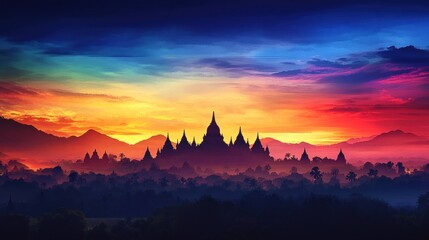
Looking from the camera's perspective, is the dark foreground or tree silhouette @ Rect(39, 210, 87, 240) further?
tree silhouette @ Rect(39, 210, 87, 240)

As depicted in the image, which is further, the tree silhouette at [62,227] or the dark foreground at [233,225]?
the tree silhouette at [62,227]

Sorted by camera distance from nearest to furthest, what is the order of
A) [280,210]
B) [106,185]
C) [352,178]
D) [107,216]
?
1. [280,210]
2. [107,216]
3. [106,185]
4. [352,178]

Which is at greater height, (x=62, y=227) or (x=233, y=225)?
(x=233, y=225)

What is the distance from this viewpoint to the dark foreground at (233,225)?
75.9 metres

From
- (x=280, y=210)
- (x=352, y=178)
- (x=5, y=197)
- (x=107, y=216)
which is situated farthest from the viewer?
(x=352, y=178)

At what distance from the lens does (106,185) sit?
6875 inches

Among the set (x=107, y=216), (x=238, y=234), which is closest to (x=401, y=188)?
(x=107, y=216)

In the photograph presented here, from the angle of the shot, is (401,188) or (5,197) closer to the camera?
(5,197)

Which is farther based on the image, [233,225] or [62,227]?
[62,227]

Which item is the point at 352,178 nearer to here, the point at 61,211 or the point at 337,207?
the point at 337,207

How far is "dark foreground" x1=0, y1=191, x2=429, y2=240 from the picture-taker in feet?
249

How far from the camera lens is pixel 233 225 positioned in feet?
251

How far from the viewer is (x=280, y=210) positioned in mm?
86438

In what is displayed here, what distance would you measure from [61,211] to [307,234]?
2744 cm
